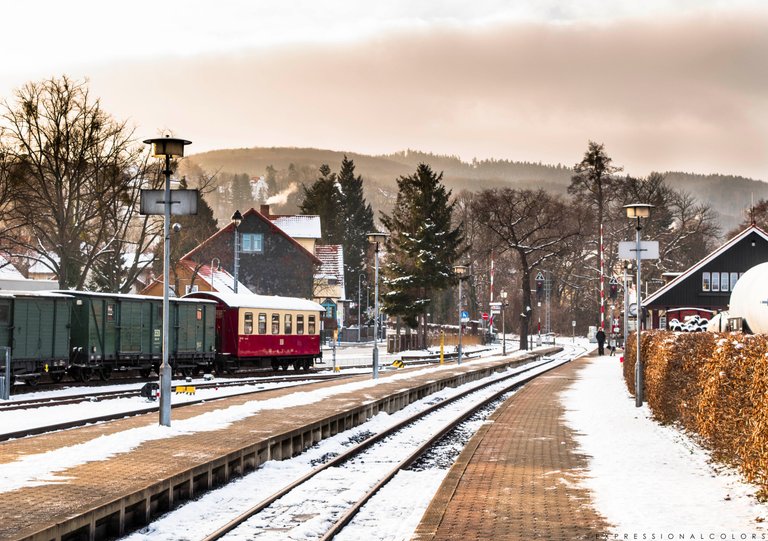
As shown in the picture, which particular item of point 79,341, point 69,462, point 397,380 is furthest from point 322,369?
point 69,462

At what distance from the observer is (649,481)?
43.2ft

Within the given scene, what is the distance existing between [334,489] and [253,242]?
71.2 metres

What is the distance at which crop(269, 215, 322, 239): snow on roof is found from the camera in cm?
9838

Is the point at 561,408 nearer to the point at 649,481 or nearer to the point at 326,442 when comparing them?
the point at 326,442

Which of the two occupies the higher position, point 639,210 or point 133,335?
point 639,210

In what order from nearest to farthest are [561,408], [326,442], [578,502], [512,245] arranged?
1. [578,502]
2. [326,442]
3. [561,408]
4. [512,245]

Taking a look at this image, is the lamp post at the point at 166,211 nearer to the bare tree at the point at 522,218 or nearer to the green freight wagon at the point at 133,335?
the green freight wagon at the point at 133,335

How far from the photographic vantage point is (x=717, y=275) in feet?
212

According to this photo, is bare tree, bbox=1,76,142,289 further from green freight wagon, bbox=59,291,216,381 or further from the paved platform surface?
the paved platform surface

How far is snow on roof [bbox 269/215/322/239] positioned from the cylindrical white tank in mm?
74738

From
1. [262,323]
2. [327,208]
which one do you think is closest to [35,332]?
[262,323]

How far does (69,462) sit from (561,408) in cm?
1523

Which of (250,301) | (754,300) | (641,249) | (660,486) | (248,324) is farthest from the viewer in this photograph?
(250,301)

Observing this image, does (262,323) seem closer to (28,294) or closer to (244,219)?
(28,294)
